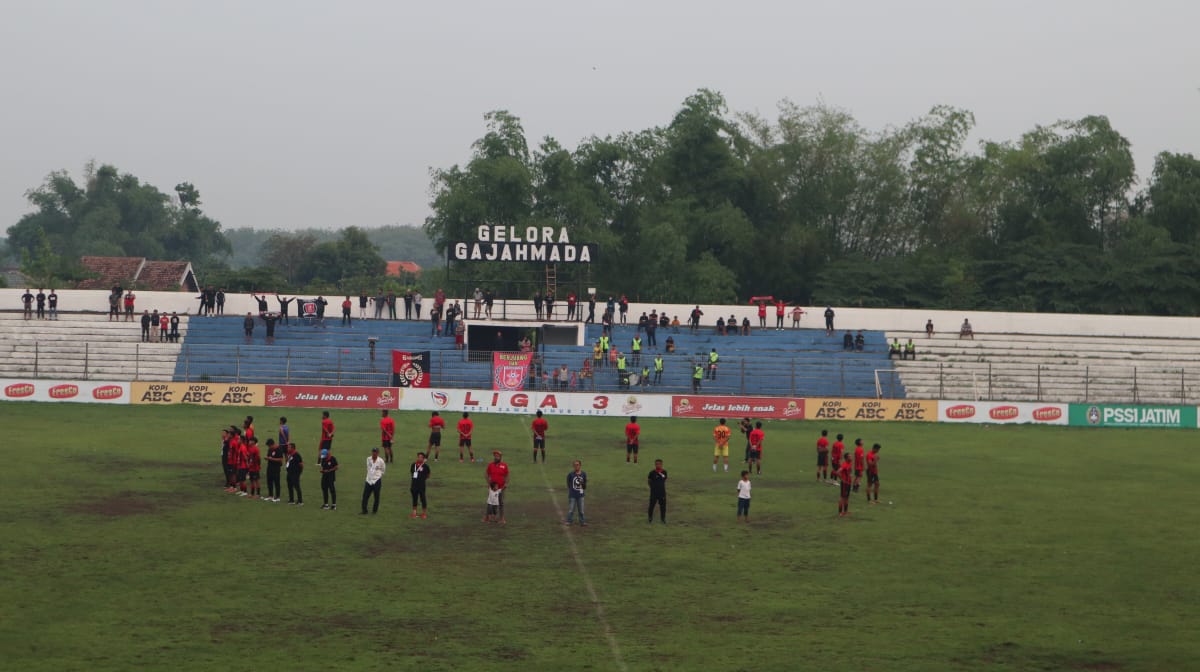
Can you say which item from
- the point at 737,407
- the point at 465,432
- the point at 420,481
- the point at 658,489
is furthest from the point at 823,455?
the point at 737,407

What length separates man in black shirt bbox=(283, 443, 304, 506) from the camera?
30.0 m

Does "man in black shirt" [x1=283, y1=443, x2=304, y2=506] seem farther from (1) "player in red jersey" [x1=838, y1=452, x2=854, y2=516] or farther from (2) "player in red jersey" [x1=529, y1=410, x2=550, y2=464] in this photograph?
(1) "player in red jersey" [x1=838, y1=452, x2=854, y2=516]

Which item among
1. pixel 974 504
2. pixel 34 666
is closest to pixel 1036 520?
pixel 974 504

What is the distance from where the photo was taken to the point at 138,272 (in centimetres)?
12012

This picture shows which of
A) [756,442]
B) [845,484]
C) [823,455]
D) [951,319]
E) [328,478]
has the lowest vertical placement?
[328,478]

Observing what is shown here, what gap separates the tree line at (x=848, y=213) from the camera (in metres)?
88.9

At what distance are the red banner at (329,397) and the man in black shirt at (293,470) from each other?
26270 mm

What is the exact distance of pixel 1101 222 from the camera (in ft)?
337

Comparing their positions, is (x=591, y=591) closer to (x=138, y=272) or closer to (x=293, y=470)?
(x=293, y=470)

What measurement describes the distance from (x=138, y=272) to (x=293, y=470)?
98671 mm

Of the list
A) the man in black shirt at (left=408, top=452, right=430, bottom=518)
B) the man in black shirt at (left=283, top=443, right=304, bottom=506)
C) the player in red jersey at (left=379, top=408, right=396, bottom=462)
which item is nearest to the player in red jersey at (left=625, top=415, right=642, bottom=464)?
the player in red jersey at (left=379, top=408, right=396, bottom=462)

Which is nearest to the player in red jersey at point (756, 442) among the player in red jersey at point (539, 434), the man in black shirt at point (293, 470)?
the player in red jersey at point (539, 434)

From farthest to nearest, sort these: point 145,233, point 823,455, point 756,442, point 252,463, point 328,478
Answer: point 145,233
point 756,442
point 823,455
point 252,463
point 328,478

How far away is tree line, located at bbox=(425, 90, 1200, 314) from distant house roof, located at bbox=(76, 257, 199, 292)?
3226cm
